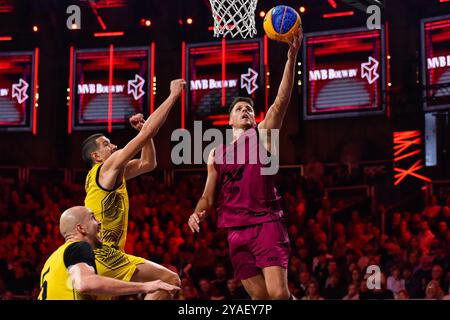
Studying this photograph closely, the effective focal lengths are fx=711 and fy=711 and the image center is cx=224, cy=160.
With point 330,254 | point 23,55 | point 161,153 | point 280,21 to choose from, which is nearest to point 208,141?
point 161,153

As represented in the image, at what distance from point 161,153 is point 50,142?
118 inches

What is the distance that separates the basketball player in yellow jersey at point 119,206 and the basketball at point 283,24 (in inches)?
34.0

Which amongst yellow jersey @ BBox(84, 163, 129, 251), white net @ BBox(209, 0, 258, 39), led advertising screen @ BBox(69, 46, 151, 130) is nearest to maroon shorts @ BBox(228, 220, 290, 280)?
yellow jersey @ BBox(84, 163, 129, 251)

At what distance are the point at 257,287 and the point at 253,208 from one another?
0.61 m

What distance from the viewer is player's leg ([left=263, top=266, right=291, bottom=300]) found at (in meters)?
5.32

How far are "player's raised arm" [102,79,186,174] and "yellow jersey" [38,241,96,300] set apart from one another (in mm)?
1292

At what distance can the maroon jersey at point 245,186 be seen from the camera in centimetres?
557

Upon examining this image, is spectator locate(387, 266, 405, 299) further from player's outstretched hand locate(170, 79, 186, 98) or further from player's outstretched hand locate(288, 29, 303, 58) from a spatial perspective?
player's outstretched hand locate(170, 79, 186, 98)

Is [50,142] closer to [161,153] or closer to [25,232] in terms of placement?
[161,153]

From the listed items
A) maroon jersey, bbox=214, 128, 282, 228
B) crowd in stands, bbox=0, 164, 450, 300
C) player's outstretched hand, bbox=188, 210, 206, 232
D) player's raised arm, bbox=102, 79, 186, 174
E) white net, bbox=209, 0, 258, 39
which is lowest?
crowd in stands, bbox=0, 164, 450, 300

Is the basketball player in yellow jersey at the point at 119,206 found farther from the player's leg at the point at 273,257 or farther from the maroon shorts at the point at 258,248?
the player's leg at the point at 273,257

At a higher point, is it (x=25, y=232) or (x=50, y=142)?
(x=50, y=142)

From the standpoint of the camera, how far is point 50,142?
1886 centimetres

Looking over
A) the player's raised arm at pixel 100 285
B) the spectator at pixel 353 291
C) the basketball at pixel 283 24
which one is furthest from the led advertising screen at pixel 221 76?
the player's raised arm at pixel 100 285
